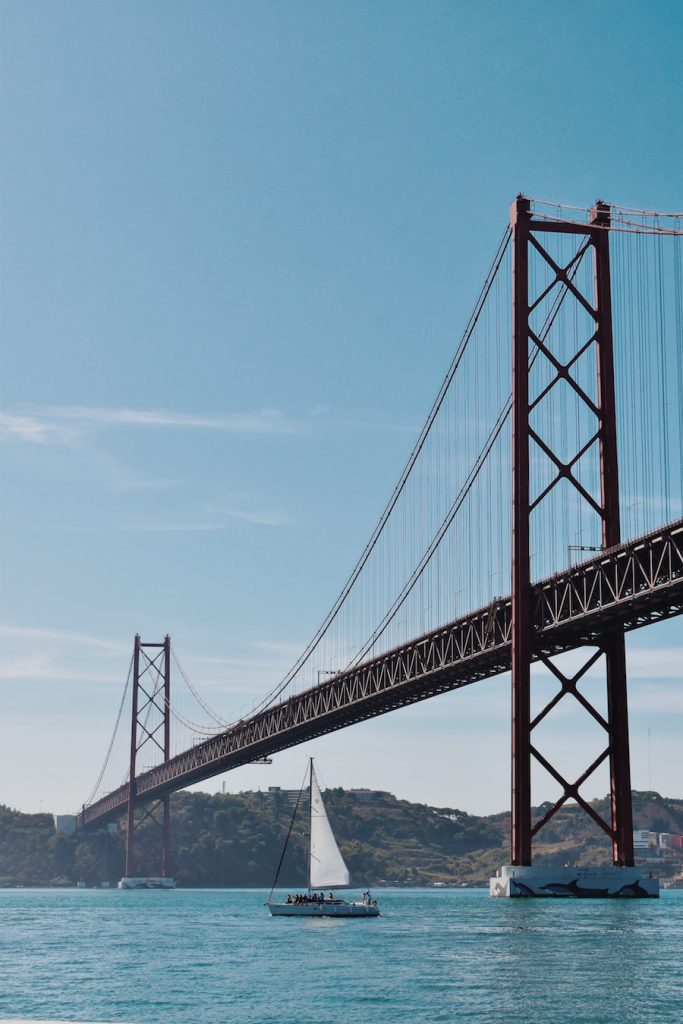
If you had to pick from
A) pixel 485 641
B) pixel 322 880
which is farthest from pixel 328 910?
pixel 485 641

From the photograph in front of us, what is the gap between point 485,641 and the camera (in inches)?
2362

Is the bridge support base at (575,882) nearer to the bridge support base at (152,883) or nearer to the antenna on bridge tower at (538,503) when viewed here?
the antenna on bridge tower at (538,503)

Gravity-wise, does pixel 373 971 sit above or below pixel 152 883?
above

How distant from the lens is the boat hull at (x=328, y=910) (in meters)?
63.2

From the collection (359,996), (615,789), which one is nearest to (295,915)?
(615,789)

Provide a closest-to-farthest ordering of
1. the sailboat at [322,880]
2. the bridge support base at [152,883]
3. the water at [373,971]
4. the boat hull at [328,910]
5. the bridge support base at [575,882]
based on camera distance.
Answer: the water at [373,971] < the bridge support base at [575,882] < the boat hull at [328,910] < the sailboat at [322,880] < the bridge support base at [152,883]

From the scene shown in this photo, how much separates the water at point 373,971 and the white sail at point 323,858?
672cm

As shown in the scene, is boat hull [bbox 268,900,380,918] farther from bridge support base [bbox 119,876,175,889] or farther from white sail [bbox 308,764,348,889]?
bridge support base [bbox 119,876,175,889]

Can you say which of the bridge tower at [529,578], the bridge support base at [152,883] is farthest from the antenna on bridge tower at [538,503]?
the bridge support base at [152,883]

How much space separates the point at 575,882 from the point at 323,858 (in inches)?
593

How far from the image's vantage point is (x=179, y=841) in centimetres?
18762

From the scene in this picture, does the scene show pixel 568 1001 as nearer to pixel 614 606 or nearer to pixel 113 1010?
pixel 113 1010

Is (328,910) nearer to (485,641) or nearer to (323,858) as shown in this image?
(323,858)

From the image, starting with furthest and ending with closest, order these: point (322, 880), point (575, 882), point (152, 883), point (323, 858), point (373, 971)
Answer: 1. point (152, 883)
2. point (323, 858)
3. point (322, 880)
4. point (575, 882)
5. point (373, 971)
